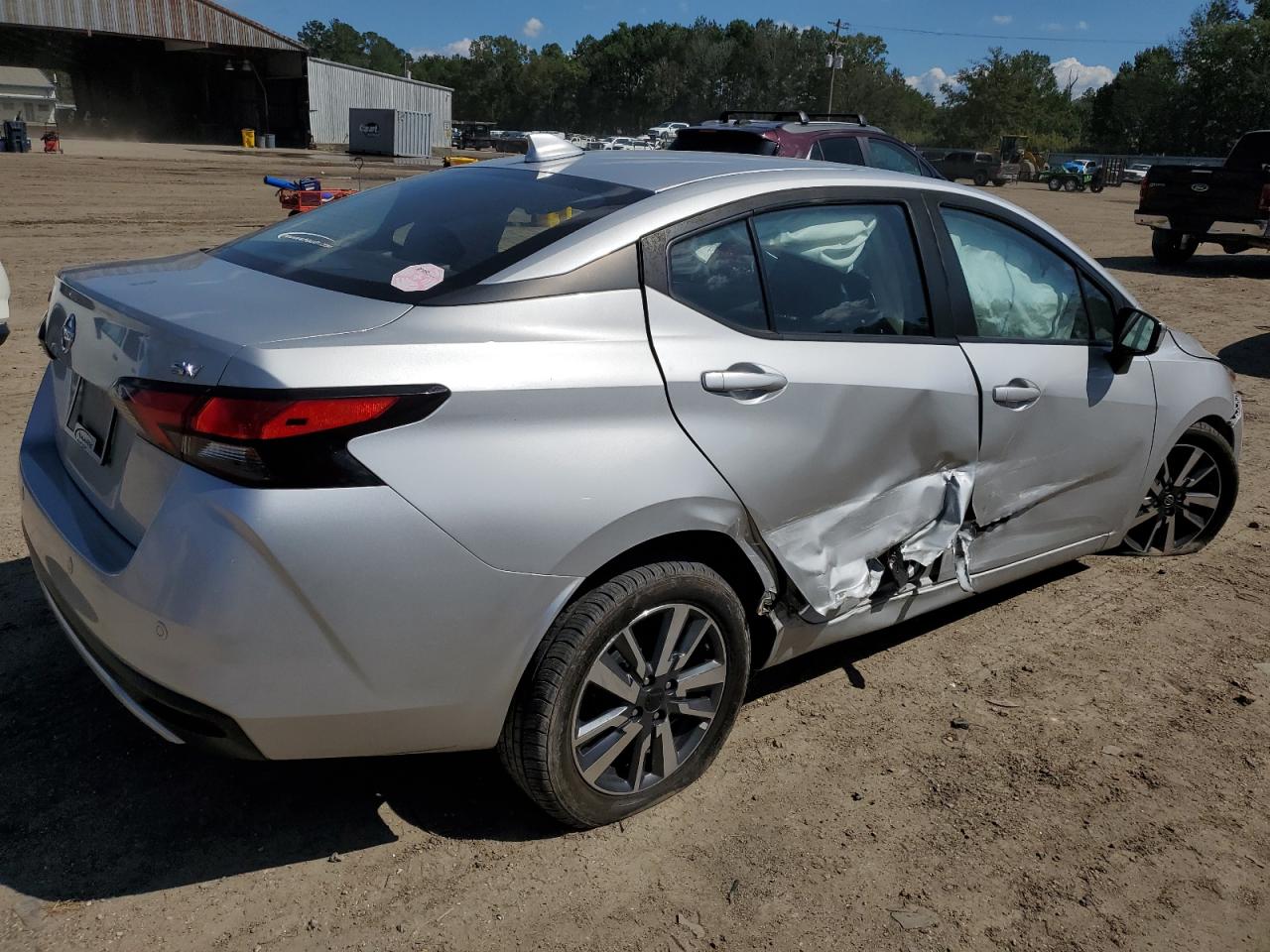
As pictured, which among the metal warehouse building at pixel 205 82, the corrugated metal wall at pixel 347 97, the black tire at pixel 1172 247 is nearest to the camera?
the black tire at pixel 1172 247

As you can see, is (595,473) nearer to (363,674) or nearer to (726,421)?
(726,421)

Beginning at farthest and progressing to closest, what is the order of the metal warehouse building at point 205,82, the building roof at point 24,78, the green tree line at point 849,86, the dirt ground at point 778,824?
the green tree line at point 849,86
the metal warehouse building at point 205,82
the building roof at point 24,78
the dirt ground at point 778,824

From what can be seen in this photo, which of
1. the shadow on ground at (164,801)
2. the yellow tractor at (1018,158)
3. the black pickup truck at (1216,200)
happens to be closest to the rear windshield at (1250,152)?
the black pickup truck at (1216,200)

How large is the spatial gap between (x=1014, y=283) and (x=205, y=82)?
64.9m

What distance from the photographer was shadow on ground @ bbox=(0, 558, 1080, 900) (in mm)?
2570

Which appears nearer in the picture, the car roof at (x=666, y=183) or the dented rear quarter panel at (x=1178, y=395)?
the car roof at (x=666, y=183)

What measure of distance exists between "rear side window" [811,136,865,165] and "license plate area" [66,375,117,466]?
8.33 meters

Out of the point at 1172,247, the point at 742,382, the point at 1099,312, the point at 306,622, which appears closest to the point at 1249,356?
the point at 1099,312

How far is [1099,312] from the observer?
3.98 metres

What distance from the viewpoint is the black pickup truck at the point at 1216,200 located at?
48.2 ft

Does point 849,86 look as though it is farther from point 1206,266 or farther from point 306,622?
point 306,622

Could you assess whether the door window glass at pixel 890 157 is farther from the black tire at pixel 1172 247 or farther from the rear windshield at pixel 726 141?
the black tire at pixel 1172 247

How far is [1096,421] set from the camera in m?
3.85

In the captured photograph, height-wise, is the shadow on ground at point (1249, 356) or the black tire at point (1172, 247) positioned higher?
the black tire at point (1172, 247)
